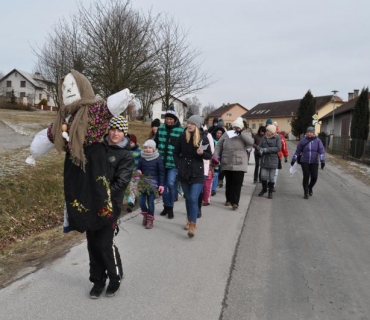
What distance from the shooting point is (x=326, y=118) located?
1969 inches

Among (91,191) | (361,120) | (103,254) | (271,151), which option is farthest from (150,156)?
(361,120)

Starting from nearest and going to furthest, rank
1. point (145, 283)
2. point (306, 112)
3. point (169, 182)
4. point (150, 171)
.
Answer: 1. point (145, 283)
2. point (150, 171)
3. point (169, 182)
4. point (306, 112)

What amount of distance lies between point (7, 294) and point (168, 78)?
64.6 ft

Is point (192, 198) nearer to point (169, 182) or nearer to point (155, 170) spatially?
point (155, 170)

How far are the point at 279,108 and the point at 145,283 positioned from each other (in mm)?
79534

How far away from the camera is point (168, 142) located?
6422 millimetres

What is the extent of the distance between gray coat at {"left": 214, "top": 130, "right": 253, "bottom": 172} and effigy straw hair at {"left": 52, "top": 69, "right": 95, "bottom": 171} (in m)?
4.74

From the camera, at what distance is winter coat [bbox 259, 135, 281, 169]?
872cm

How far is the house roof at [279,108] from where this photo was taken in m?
69.6

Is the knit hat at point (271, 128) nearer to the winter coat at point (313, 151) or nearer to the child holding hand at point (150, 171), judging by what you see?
the winter coat at point (313, 151)

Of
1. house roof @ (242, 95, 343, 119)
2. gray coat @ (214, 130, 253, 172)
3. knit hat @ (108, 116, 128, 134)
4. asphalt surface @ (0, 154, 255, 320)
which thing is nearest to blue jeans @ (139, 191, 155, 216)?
asphalt surface @ (0, 154, 255, 320)

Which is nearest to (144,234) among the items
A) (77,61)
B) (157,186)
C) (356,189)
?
(157,186)

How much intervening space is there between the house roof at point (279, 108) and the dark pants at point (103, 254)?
69.3m

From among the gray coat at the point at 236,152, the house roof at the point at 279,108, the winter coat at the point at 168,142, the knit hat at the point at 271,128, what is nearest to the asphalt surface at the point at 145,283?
the winter coat at the point at 168,142
